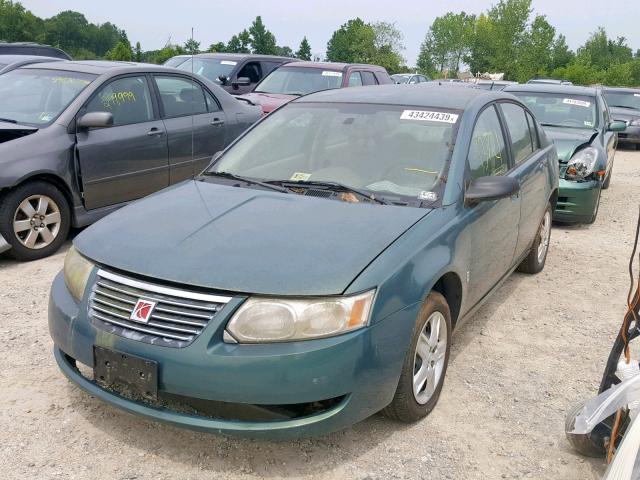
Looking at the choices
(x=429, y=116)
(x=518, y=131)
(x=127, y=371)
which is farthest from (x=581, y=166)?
(x=127, y=371)

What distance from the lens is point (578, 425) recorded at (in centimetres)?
273

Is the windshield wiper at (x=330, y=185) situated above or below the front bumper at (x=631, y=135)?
above

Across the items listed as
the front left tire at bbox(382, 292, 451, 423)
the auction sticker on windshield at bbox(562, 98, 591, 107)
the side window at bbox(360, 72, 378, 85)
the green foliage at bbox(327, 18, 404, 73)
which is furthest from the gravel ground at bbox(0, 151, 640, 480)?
the green foliage at bbox(327, 18, 404, 73)

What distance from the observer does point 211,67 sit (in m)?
12.4

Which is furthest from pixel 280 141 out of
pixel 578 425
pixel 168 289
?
pixel 578 425

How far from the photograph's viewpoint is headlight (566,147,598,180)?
698cm

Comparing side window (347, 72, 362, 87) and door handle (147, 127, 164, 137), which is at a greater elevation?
side window (347, 72, 362, 87)

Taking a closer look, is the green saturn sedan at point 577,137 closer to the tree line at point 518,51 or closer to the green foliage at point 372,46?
the tree line at point 518,51

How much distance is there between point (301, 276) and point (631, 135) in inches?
584

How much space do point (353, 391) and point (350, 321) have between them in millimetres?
286

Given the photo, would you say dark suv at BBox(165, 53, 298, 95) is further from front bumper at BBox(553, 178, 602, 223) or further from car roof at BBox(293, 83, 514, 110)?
car roof at BBox(293, 83, 514, 110)

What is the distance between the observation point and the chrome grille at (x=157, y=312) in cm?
253

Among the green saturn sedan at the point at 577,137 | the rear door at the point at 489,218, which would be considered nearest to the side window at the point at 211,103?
the rear door at the point at 489,218

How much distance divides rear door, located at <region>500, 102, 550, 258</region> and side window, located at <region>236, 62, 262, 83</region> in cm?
831
